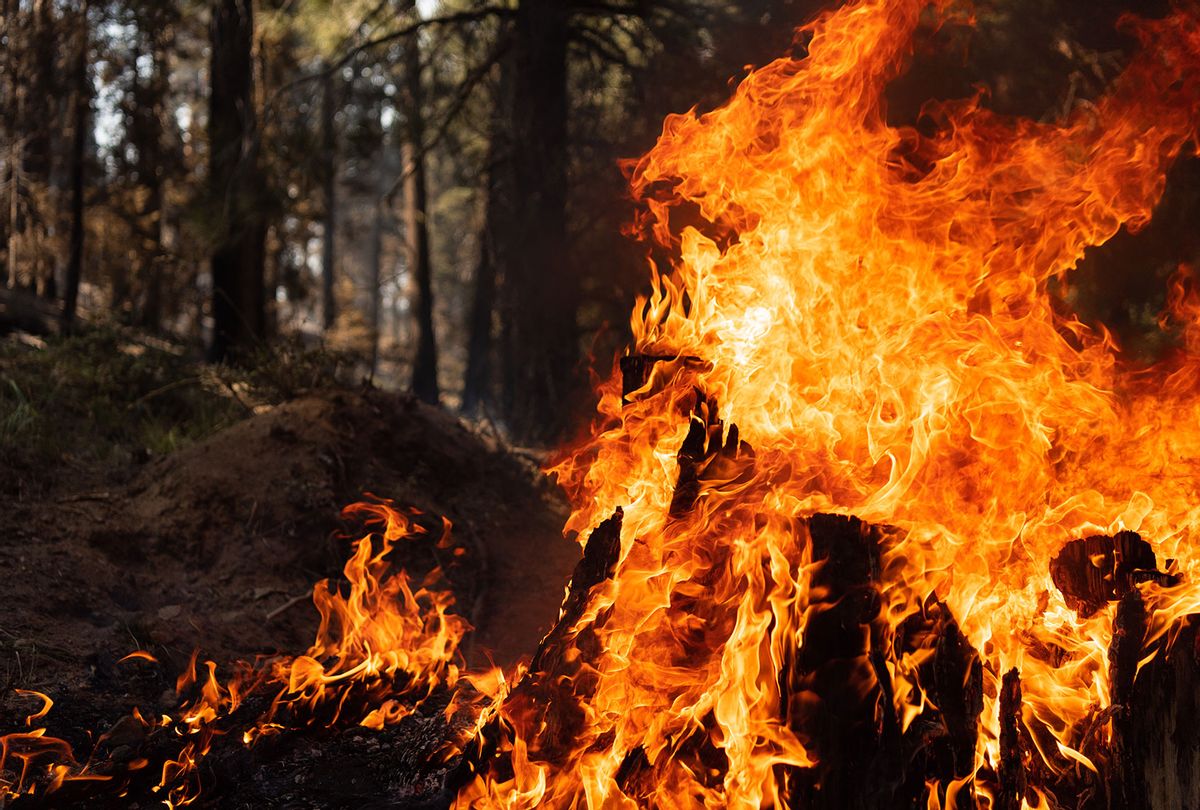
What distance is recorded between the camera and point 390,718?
4609 mm

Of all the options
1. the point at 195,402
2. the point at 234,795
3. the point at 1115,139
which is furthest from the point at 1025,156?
the point at 195,402

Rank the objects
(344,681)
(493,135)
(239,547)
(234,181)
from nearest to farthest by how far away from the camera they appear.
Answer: (344,681) < (239,547) < (234,181) < (493,135)

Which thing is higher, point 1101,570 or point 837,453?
point 837,453

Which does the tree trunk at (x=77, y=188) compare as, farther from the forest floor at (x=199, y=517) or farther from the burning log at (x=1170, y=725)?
the burning log at (x=1170, y=725)

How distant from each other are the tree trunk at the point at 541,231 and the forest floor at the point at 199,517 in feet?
7.47

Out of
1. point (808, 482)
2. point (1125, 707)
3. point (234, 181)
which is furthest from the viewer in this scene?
point (234, 181)

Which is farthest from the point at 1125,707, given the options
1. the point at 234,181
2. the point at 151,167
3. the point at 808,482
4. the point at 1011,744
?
the point at 151,167

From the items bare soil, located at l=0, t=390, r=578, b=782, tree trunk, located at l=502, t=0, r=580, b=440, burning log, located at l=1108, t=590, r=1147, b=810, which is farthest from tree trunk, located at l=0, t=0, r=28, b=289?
burning log, located at l=1108, t=590, r=1147, b=810

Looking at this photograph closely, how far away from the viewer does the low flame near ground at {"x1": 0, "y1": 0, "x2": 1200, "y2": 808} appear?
3480mm

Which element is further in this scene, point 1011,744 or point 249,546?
point 249,546

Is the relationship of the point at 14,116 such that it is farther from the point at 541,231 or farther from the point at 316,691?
the point at 316,691

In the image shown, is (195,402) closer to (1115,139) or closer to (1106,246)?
(1115,139)

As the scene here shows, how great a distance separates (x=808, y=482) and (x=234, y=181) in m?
8.00

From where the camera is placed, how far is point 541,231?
11250mm
